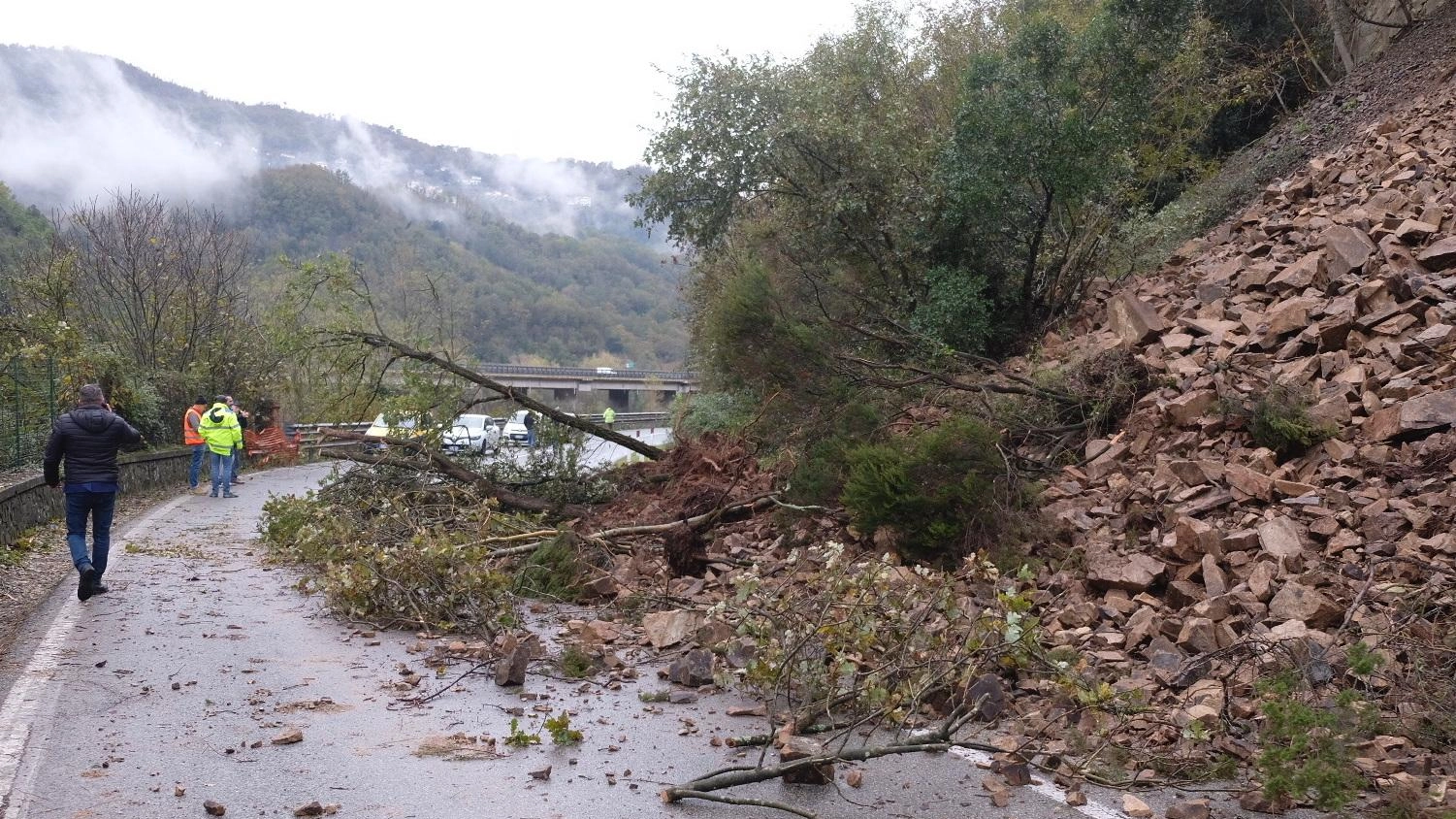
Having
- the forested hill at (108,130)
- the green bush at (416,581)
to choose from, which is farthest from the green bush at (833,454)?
the forested hill at (108,130)

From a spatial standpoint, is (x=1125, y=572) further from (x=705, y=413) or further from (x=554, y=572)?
(x=705, y=413)

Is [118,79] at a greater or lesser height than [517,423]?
greater

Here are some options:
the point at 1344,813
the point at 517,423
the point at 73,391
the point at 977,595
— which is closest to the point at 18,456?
the point at 73,391

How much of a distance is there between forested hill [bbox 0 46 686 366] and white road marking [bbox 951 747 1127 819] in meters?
18.6

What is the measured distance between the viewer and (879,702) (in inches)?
226

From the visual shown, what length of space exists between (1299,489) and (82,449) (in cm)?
980

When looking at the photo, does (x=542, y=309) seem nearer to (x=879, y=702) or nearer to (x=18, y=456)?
(x=18, y=456)

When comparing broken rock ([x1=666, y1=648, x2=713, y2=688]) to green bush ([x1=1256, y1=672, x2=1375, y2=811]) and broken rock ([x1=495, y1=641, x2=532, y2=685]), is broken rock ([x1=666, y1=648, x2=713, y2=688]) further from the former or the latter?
green bush ([x1=1256, y1=672, x2=1375, y2=811])

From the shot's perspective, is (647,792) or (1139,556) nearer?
(647,792)

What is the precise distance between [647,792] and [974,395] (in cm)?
715

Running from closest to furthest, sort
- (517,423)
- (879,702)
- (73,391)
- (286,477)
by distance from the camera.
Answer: (879,702)
(517,423)
(73,391)
(286,477)

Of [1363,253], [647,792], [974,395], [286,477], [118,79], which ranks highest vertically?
[118,79]

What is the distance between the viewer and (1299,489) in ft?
25.3

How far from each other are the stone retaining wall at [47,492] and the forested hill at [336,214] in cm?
1095
